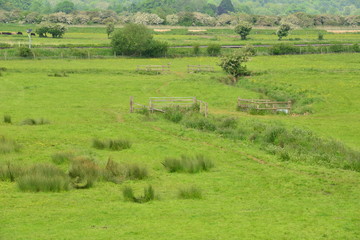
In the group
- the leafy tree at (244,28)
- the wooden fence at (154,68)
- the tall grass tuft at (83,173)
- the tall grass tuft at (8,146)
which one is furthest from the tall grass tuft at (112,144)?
the leafy tree at (244,28)

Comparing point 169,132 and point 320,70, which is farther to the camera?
point 320,70

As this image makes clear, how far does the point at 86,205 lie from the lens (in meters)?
18.5

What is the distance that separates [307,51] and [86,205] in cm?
9017

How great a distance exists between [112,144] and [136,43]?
6485cm

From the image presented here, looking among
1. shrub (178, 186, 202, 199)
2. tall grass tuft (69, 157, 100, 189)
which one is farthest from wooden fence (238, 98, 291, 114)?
shrub (178, 186, 202, 199)

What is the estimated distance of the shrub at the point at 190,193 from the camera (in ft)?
64.9

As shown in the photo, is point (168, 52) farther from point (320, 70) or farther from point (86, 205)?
point (86, 205)

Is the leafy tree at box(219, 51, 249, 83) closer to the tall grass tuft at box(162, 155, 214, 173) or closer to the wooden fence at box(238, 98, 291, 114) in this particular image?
the wooden fence at box(238, 98, 291, 114)

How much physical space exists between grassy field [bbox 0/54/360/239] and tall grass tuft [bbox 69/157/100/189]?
43cm

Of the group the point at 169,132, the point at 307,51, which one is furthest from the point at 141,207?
the point at 307,51

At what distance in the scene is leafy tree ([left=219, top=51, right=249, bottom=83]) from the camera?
235 feet

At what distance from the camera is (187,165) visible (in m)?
25.1

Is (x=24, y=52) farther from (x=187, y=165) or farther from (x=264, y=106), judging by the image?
(x=187, y=165)

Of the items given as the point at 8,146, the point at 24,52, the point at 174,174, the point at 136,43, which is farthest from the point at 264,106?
the point at 24,52
